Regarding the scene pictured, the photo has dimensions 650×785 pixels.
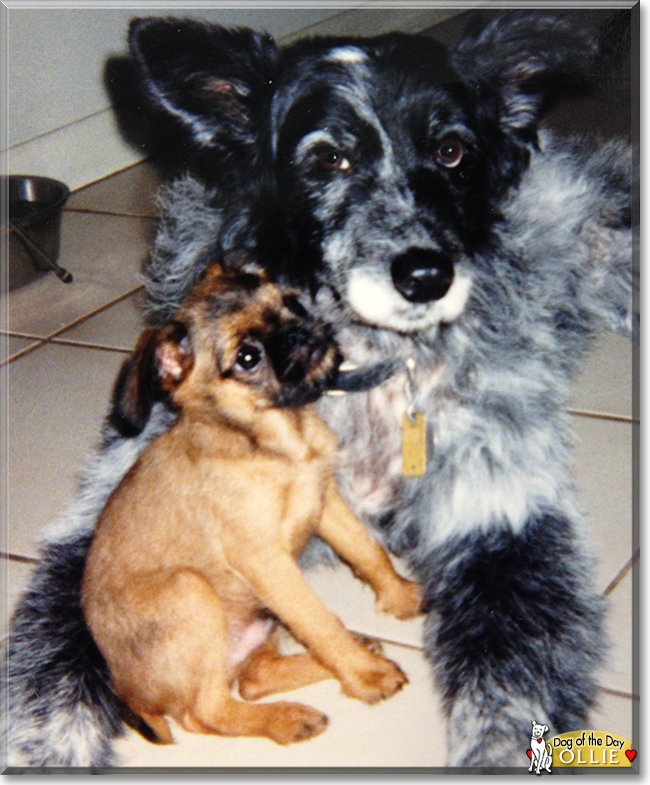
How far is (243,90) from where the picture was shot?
1395 mm

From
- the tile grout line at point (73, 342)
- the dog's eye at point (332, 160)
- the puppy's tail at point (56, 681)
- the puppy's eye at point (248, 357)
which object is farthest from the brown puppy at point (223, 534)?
the tile grout line at point (73, 342)

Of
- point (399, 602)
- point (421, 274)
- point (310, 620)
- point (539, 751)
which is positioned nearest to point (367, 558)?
point (399, 602)

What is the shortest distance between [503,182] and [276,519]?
27.9 inches

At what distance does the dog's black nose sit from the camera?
1.24m

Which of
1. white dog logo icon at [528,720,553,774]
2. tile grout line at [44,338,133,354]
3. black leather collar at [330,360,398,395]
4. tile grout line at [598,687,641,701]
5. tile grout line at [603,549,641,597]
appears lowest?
white dog logo icon at [528,720,553,774]

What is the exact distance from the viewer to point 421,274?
123 centimetres

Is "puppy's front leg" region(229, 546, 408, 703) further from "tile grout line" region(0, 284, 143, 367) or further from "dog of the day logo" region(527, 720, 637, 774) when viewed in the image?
"tile grout line" region(0, 284, 143, 367)

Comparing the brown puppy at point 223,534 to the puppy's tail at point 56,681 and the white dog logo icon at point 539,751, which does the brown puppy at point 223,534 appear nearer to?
the puppy's tail at point 56,681

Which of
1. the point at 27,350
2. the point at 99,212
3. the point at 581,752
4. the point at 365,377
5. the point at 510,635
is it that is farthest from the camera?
the point at 27,350

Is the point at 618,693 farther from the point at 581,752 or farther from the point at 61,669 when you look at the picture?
the point at 61,669

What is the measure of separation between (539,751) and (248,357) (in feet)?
2.39

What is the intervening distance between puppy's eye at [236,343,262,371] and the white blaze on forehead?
481 millimetres

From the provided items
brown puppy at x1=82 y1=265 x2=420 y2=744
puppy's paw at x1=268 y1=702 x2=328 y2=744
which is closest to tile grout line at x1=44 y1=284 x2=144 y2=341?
brown puppy at x1=82 y1=265 x2=420 y2=744

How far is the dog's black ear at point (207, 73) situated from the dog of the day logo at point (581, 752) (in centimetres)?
106
